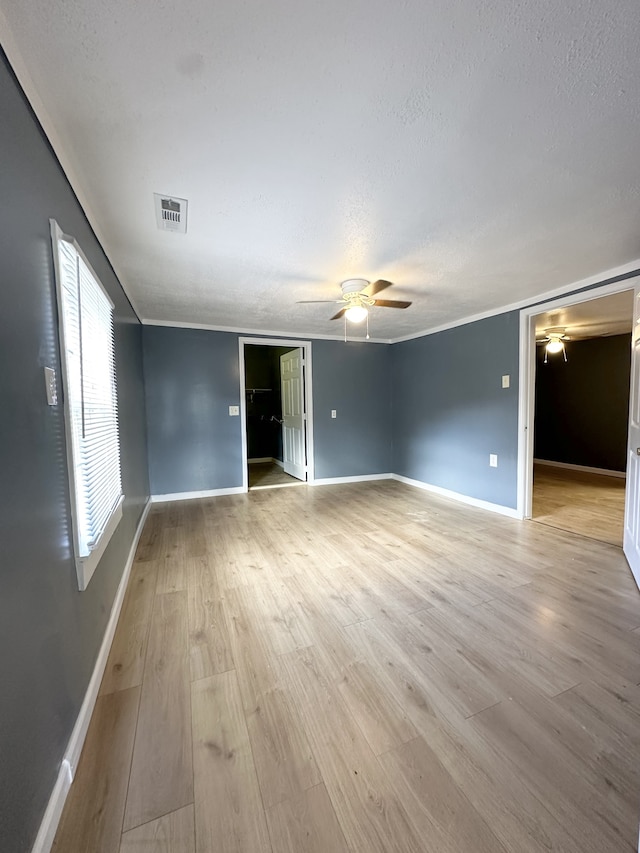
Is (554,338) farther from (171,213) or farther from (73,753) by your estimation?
(73,753)

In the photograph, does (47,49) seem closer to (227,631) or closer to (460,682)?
(227,631)

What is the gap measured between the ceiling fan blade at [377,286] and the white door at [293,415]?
243cm

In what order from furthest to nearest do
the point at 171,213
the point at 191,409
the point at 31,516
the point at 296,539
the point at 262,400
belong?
the point at 262,400 → the point at 191,409 → the point at 296,539 → the point at 171,213 → the point at 31,516

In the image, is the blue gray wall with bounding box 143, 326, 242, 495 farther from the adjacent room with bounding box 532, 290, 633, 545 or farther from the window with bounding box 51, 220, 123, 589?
the adjacent room with bounding box 532, 290, 633, 545

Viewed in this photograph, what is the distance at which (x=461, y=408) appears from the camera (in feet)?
13.9

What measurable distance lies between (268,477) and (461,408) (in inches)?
126

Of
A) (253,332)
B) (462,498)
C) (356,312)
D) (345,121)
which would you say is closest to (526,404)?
(462,498)

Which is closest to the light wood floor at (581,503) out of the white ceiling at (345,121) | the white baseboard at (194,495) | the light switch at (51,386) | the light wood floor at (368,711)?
the light wood floor at (368,711)

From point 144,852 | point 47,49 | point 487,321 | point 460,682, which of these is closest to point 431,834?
point 460,682

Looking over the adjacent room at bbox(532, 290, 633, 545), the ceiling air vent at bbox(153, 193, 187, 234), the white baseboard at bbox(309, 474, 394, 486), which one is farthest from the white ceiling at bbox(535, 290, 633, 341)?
the ceiling air vent at bbox(153, 193, 187, 234)

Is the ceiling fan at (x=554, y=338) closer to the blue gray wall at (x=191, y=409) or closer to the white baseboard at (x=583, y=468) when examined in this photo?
the white baseboard at (x=583, y=468)

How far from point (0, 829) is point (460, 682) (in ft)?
4.99

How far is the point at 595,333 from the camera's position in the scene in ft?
17.3

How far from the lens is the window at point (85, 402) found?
4.24 feet
